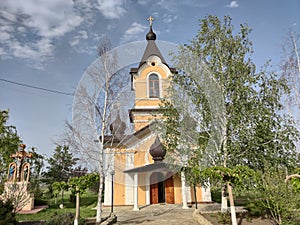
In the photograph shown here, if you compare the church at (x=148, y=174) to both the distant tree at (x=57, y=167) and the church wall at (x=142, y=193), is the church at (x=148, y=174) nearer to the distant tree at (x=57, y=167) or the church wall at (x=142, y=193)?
the church wall at (x=142, y=193)

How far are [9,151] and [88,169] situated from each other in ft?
31.9

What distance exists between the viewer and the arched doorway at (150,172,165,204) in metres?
14.2

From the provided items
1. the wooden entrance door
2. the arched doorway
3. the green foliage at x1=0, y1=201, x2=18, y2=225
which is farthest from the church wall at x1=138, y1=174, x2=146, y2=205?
the green foliage at x1=0, y1=201, x2=18, y2=225

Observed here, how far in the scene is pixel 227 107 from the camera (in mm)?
8352

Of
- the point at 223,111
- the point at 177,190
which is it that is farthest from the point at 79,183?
the point at 177,190

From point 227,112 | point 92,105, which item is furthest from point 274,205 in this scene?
point 92,105

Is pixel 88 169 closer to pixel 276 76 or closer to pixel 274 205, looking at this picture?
pixel 274 205

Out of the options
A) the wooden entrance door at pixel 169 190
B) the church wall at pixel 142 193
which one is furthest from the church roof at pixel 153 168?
the wooden entrance door at pixel 169 190

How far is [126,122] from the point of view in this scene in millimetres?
7445

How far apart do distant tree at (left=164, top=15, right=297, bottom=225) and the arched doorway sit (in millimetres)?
5675

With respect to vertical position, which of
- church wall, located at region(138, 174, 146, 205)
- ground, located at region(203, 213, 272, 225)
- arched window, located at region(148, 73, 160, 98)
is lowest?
ground, located at region(203, 213, 272, 225)

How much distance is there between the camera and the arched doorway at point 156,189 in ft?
46.6

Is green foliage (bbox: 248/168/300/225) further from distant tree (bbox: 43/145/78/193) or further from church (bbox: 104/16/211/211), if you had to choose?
distant tree (bbox: 43/145/78/193)

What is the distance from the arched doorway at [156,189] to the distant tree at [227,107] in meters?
5.67
